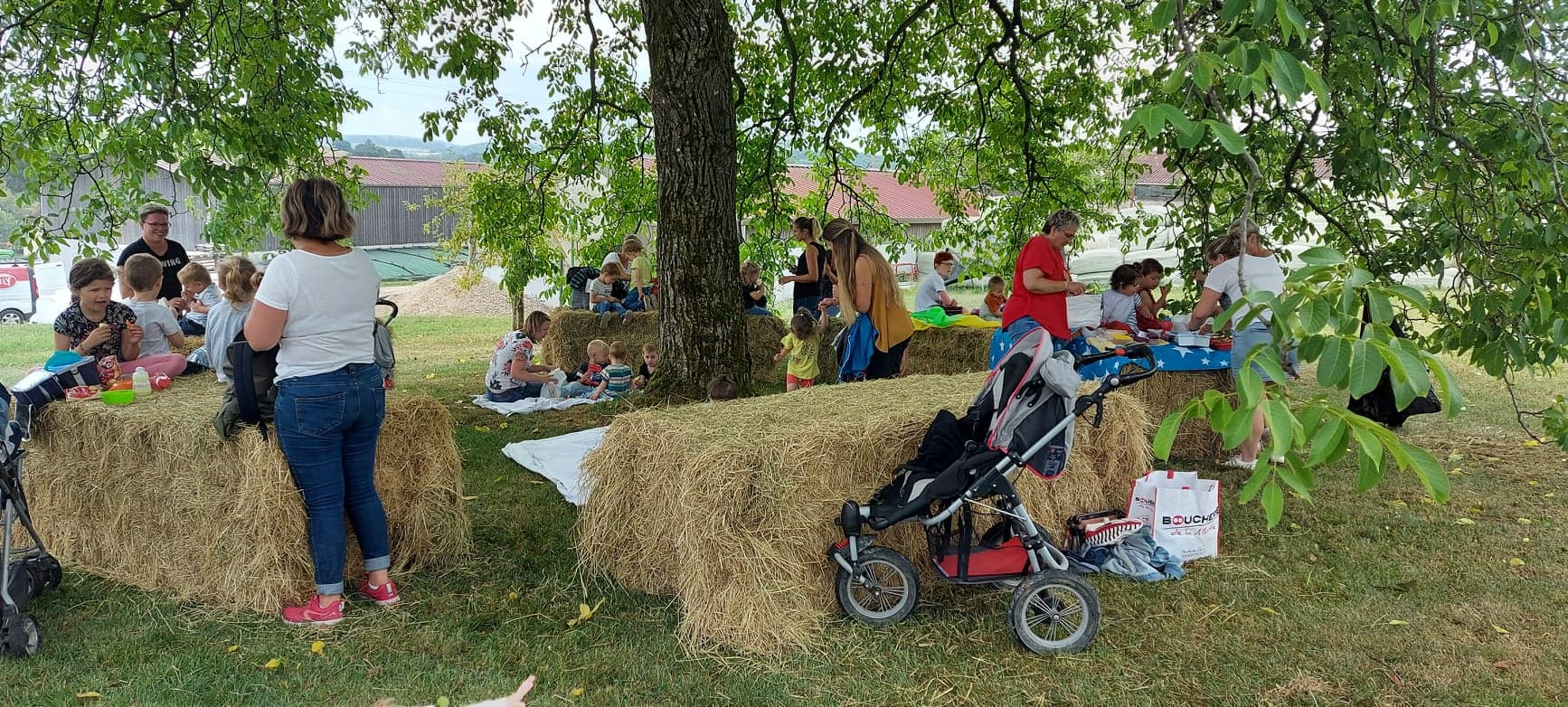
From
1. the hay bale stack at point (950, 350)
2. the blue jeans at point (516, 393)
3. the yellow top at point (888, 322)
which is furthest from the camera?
the hay bale stack at point (950, 350)

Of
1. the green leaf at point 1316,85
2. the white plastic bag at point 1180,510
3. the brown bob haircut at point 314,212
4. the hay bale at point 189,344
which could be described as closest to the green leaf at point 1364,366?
the green leaf at point 1316,85

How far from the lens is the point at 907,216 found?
36281 millimetres

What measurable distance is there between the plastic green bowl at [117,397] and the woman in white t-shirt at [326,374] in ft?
4.08

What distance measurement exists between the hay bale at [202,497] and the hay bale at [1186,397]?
4.70 m

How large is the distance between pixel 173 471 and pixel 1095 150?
345 inches

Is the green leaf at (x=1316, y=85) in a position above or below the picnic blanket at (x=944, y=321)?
above

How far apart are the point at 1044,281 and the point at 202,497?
15.8 ft

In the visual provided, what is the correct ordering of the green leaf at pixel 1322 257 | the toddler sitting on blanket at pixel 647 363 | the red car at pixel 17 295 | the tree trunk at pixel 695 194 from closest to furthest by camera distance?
the green leaf at pixel 1322 257 → the tree trunk at pixel 695 194 → the toddler sitting on blanket at pixel 647 363 → the red car at pixel 17 295

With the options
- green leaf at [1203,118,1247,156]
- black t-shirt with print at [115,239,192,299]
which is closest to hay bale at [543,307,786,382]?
black t-shirt with print at [115,239,192,299]

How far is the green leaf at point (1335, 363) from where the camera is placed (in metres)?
1.92

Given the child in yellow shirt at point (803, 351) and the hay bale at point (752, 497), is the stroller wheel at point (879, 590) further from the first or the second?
the child in yellow shirt at point (803, 351)

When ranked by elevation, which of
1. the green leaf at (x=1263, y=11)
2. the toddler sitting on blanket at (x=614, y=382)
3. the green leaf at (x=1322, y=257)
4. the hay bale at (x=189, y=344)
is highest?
the green leaf at (x=1263, y=11)

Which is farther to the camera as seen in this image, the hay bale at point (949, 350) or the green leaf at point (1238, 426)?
the hay bale at point (949, 350)

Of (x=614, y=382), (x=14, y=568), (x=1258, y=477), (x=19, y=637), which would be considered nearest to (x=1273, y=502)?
(x=1258, y=477)
